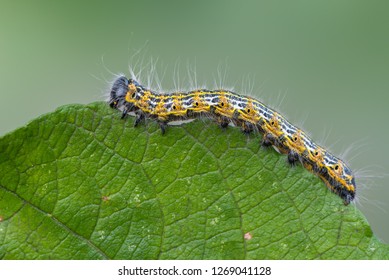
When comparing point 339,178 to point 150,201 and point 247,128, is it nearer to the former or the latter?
point 247,128

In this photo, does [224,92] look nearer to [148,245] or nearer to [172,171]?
[172,171]

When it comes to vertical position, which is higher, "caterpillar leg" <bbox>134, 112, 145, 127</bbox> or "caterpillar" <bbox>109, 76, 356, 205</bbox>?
"caterpillar" <bbox>109, 76, 356, 205</bbox>

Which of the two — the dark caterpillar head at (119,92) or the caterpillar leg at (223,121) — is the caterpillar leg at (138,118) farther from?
the caterpillar leg at (223,121)

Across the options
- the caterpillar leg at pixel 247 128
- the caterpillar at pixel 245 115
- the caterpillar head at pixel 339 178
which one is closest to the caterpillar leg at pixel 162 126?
the caterpillar at pixel 245 115

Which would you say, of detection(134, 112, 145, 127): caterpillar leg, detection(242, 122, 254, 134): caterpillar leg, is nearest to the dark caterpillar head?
detection(134, 112, 145, 127): caterpillar leg

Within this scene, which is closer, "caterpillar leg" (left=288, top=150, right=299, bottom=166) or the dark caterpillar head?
"caterpillar leg" (left=288, top=150, right=299, bottom=166)

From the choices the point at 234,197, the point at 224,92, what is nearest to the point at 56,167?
the point at 234,197

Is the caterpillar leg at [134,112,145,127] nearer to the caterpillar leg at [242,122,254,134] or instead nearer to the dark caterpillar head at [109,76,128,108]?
the dark caterpillar head at [109,76,128,108]
